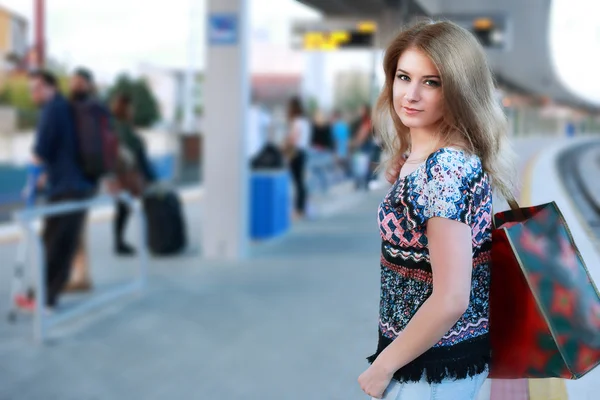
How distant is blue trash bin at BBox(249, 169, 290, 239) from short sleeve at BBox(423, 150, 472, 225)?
26.7 feet

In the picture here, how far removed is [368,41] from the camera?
11.6 metres

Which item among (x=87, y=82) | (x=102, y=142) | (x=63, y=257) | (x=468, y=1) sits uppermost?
(x=468, y=1)

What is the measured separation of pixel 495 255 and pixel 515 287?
7 centimetres

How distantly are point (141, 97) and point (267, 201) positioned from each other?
2371cm

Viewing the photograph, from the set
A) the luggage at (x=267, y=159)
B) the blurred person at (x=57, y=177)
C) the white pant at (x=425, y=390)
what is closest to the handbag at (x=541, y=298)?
the white pant at (x=425, y=390)

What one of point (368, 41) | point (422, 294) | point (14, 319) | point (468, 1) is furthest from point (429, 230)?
point (368, 41)

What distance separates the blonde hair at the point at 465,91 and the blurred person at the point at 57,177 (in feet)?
15.3

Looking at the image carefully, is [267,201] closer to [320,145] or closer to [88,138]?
[88,138]

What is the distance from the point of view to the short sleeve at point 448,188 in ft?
4.67

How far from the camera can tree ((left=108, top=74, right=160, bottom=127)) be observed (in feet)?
105

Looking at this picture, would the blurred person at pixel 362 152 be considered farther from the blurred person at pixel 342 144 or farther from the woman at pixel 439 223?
the woman at pixel 439 223

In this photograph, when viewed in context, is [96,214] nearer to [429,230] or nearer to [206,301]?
[206,301]

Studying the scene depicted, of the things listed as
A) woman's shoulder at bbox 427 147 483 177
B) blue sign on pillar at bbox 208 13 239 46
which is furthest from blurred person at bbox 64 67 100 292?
woman's shoulder at bbox 427 147 483 177

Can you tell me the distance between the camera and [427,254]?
4.91 feet
